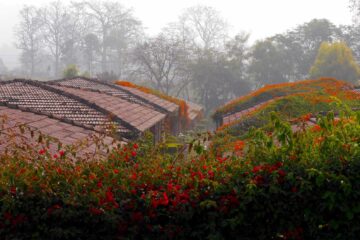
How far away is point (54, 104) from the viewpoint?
12.5 m

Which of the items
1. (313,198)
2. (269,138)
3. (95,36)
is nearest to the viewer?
(313,198)

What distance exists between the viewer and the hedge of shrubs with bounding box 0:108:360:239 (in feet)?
11.4

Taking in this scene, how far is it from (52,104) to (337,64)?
2840 cm

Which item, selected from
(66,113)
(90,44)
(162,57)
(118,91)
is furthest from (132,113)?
(90,44)

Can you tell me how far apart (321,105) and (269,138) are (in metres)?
8.76

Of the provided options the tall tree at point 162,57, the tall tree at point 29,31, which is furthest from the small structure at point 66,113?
the tall tree at point 29,31

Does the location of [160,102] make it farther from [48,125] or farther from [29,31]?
[29,31]

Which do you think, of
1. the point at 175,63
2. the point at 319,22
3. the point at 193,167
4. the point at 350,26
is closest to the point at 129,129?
the point at 193,167

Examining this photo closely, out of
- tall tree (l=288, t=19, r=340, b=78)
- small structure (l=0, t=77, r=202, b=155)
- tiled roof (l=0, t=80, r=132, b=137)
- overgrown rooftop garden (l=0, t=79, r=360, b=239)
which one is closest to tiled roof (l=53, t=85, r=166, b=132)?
small structure (l=0, t=77, r=202, b=155)

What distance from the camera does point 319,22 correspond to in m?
43.4

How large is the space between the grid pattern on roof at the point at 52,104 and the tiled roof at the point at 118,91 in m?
3.65

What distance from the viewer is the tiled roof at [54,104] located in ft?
35.5

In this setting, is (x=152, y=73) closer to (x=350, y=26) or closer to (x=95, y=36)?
(x=350, y=26)

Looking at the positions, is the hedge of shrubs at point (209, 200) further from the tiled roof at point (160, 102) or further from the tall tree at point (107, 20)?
the tall tree at point (107, 20)
